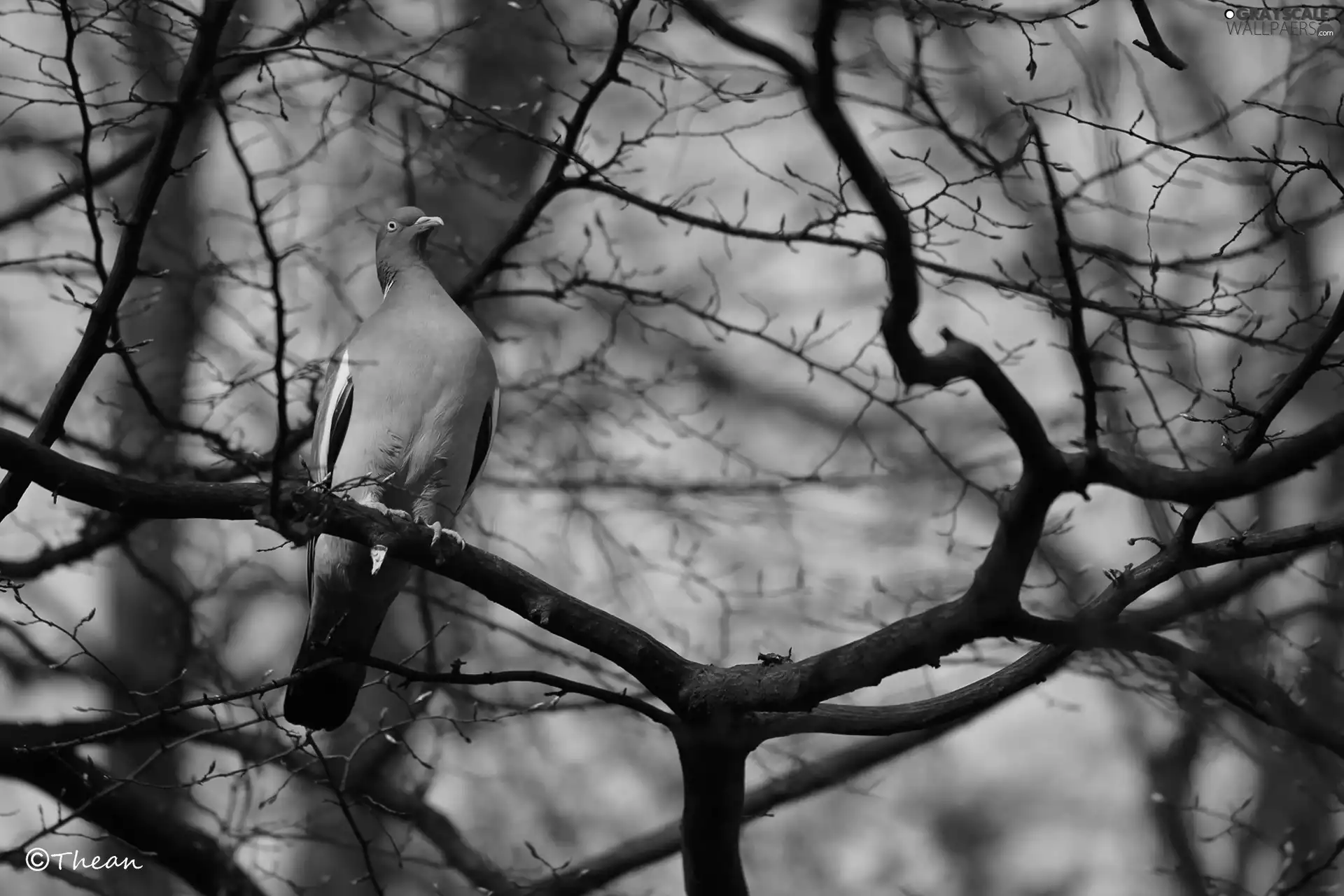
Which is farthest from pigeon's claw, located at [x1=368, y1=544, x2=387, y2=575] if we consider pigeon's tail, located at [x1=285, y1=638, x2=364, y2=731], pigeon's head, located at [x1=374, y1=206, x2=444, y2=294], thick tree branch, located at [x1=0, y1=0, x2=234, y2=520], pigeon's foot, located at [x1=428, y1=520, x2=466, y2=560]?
pigeon's head, located at [x1=374, y1=206, x2=444, y2=294]

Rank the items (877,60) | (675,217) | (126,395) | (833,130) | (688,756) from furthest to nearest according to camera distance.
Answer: (126,395) → (675,217) → (877,60) → (688,756) → (833,130)

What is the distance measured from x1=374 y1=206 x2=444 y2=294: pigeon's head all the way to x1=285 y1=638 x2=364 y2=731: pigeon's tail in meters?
1.68

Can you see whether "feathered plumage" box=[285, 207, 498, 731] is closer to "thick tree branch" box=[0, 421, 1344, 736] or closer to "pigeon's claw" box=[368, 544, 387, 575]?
"pigeon's claw" box=[368, 544, 387, 575]

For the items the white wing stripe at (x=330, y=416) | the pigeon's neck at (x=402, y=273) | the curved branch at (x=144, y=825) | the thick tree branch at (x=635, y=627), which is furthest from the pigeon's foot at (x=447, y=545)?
the pigeon's neck at (x=402, y=273)

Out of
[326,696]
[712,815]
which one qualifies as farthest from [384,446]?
[712,815]

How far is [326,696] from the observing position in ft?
14.9

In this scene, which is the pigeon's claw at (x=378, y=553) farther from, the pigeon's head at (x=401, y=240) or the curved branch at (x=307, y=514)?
the pigeon's head at (x=401, y=240)

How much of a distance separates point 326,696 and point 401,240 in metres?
1.94

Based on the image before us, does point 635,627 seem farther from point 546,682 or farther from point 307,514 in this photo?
point 307,514

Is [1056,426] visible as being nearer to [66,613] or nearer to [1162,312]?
[1162,312]

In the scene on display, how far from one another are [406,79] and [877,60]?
92.5 inches

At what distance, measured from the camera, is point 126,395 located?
703 centimetres

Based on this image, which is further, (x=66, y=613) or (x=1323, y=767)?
(x=66, y=613)

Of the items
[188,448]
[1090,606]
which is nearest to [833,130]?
[1090,606]
